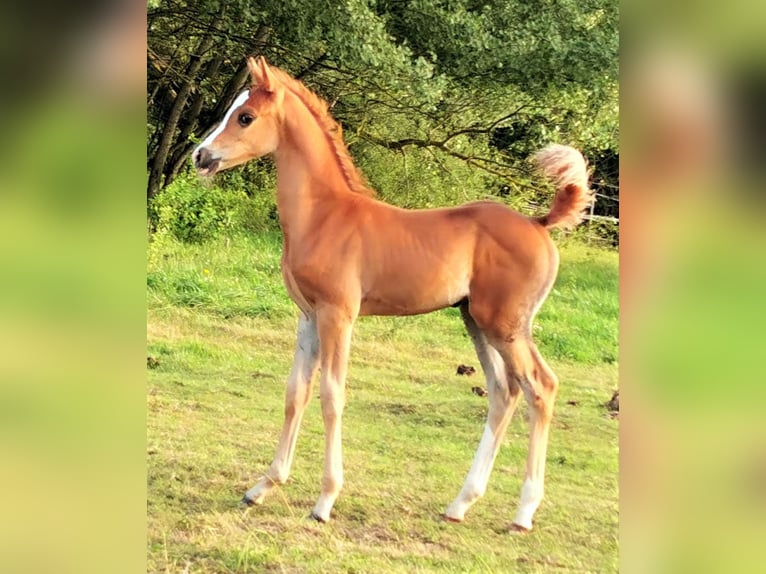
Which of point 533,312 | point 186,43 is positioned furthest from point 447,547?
point 186,43

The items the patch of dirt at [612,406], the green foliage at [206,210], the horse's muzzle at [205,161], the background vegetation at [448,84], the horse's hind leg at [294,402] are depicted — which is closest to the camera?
the horse's muzzle at [205,161]

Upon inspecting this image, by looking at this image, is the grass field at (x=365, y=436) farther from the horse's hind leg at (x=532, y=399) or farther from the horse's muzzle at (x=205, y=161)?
the horse's muzzle at (x=205, y=161)

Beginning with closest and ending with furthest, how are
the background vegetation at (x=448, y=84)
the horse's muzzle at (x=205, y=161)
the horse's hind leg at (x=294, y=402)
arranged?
the horse's muzzle at (x=205, y=161)
the horse's hind leg at (x=294, y=402)
the background vegetation at (x=448, y=84)

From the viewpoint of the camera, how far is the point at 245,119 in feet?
11.0

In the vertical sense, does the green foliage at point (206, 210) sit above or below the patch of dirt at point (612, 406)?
above

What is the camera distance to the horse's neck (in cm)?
345

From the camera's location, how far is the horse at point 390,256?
3383 mm

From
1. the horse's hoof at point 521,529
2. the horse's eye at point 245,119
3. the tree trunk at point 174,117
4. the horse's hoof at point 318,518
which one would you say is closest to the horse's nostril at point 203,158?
the horse's eye at point 245,119

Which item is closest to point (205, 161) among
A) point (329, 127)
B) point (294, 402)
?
point (329, 127)

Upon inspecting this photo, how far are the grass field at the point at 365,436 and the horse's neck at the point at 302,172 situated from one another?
0.56 metres

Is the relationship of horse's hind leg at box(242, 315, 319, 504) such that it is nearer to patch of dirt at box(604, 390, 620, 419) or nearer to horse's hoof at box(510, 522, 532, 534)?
horse's hoof at box(510, 522, 532, 534)

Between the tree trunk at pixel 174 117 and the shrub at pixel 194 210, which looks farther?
the tree trunk at pixel 174 117
